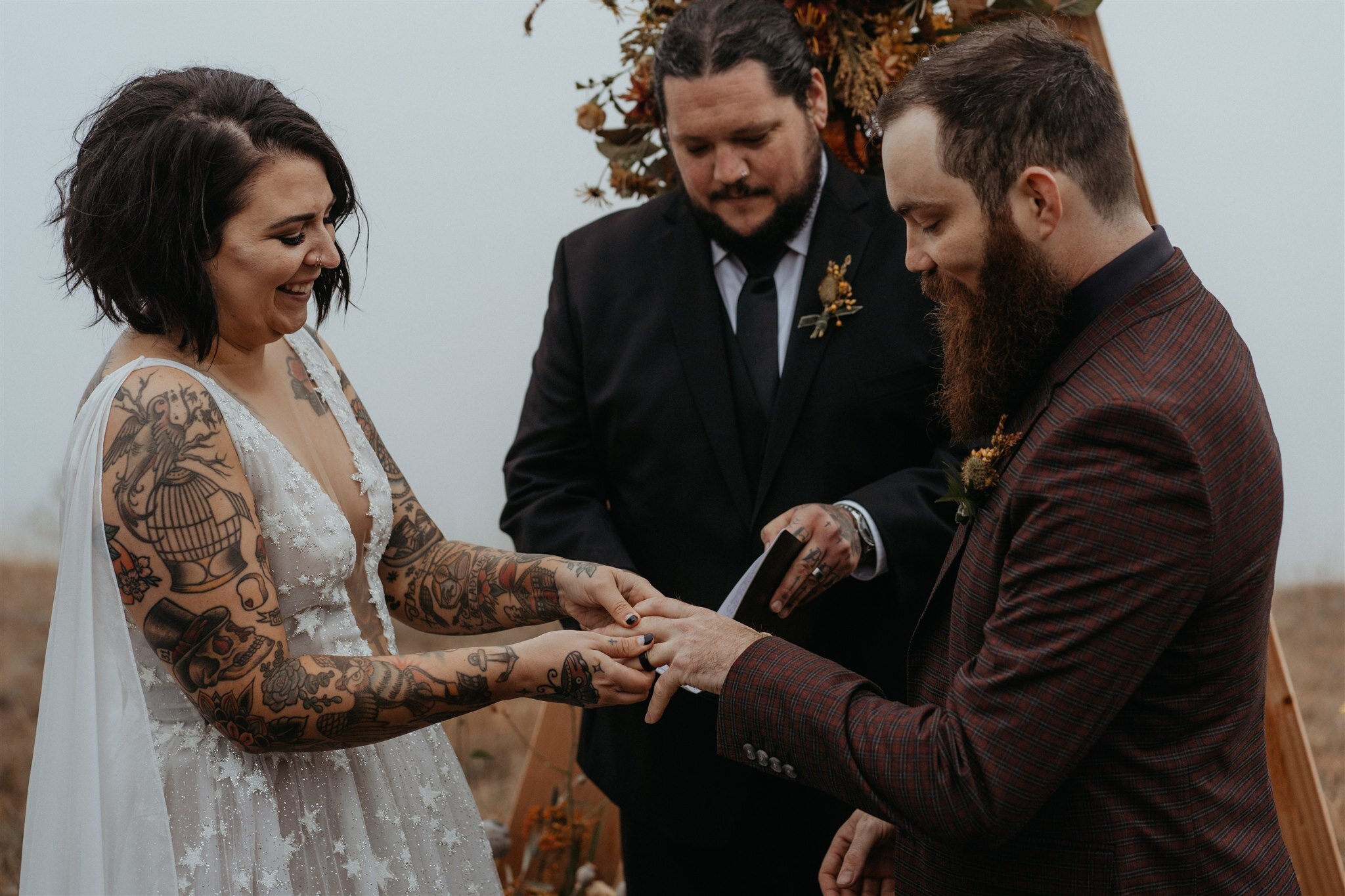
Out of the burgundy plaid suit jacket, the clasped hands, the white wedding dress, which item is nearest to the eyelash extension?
the white wedding dress

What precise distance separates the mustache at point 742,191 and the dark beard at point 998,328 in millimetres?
860

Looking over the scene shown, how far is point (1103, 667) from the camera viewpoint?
4.67 feet

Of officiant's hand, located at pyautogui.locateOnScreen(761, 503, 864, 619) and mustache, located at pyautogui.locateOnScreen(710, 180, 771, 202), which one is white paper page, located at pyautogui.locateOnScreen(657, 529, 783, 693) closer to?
officiant's hand, located at pyautogui.locateOnScreen(761, 503, 864, 619)

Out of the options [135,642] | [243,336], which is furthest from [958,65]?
[135,642]

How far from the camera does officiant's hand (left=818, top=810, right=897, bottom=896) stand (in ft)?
6.63

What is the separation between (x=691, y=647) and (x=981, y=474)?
1.78 ft

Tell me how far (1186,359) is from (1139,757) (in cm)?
54

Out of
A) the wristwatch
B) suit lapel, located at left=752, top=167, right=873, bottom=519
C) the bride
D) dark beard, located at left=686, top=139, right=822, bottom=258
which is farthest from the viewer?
dark beard, located at left=686, top=139, right=822, bottom=258

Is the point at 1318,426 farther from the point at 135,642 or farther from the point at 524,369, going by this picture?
the point at 135,642

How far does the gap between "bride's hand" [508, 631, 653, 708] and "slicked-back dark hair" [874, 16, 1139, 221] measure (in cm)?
97

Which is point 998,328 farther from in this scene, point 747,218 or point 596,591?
point 747,218

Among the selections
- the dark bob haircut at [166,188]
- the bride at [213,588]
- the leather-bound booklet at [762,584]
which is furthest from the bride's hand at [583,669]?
the dark bob haircut at [166,188]

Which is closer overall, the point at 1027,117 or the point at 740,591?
the point at 1027,117

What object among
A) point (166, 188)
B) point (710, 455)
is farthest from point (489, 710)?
Result: point (166, 188)
